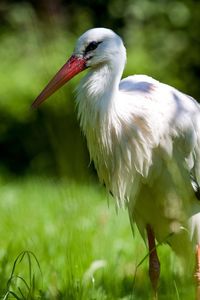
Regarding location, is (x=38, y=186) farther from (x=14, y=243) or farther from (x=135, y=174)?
(x=135, y=174)

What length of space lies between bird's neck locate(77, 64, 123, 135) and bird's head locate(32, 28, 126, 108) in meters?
0.04

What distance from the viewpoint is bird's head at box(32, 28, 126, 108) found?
403cm

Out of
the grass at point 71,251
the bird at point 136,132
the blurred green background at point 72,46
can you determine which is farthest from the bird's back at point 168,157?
the blurred green background at point 72,46

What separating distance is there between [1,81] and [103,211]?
103 inches

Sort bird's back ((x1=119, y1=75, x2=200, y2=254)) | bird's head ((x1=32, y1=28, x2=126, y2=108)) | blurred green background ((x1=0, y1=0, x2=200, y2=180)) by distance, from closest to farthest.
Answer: bird's head ((x1=32, y1=28, x2=126, y2=108))
bird's back ((x1=119, y1=75, x2=200, y2=254))
blurred green background ((x1=0, y1=0, x2=200, y2=180))

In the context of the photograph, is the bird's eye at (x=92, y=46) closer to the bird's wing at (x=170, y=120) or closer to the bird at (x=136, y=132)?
the bird at (x=136, y=132)

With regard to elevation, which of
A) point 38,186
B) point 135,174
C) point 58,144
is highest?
point 58,144

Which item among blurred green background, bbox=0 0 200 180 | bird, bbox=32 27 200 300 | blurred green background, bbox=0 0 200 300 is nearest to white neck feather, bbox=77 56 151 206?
bird, bbox=32 27 200 300

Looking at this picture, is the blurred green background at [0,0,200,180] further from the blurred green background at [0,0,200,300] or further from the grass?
the grass

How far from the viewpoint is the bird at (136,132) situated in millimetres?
4051

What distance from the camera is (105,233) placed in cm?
592

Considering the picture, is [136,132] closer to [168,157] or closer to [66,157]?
[168,157]

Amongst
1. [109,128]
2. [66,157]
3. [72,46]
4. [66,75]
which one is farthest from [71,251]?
[72,46]

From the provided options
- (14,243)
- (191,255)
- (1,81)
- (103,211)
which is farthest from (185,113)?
(1,81)
